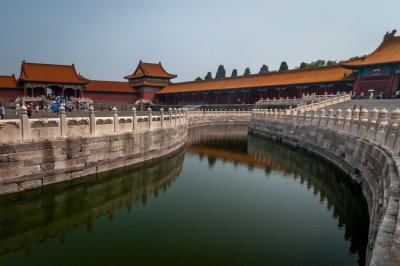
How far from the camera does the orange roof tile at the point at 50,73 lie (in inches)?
1602

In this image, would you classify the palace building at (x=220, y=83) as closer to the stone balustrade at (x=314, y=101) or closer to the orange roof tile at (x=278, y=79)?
the orange roof tile at (x=278, y=79)

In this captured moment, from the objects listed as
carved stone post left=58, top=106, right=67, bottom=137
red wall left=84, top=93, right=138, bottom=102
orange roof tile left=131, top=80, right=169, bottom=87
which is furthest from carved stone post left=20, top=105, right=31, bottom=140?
orange roof tile left=131, top=80, right=169, bottom=87

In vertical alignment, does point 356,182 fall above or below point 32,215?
above

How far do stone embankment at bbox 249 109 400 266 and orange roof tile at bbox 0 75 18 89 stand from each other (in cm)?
4129

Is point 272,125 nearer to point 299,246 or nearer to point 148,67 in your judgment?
point 299,246

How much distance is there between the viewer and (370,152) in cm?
921

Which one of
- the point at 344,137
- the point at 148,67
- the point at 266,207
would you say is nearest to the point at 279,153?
the point at 344,137

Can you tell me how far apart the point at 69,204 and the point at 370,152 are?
35.4 ft

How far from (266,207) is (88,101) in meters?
39.5

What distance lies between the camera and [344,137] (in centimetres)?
→ 1304

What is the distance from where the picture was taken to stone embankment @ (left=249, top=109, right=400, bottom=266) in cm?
353

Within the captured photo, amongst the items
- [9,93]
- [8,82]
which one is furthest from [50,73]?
[9,93]

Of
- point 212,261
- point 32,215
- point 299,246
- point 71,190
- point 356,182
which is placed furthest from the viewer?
point 356,182

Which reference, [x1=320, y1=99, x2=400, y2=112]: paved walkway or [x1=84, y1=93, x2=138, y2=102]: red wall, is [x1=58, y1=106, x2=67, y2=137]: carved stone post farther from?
[x1=84, y1=93, x2=138, y2=102]: red wall
